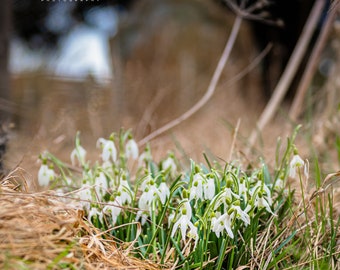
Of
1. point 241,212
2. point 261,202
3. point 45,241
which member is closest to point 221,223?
point 241,212

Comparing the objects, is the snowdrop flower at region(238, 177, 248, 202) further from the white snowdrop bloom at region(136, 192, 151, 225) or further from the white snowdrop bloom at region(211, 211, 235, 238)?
the white snowdrop bloom at region(136, 192, 151, 225)

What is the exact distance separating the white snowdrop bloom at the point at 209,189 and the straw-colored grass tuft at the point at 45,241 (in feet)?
0.79

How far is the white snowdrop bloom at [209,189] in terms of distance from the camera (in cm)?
128

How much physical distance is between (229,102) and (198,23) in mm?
2213

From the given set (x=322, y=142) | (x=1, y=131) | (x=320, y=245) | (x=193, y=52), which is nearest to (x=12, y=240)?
(x=320, y=245)

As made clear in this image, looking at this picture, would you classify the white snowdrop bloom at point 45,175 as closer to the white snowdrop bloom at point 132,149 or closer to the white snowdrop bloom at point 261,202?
the white snowdrop bloom at point 132,149

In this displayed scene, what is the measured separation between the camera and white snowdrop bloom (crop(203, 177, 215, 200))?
1.28 metres

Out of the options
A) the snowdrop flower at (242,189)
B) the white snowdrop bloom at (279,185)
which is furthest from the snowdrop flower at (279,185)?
the snowdrop flower at (242,189)

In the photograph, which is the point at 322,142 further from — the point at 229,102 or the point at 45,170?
the point at 229,102

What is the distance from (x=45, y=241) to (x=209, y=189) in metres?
0.46

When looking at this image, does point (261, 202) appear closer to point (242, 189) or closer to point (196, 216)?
point (242, 189)

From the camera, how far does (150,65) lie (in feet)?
21.5

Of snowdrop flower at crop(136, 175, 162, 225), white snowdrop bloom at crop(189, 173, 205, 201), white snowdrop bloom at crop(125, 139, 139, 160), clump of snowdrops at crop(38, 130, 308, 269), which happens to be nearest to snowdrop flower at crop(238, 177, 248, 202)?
clump of snowdrops at crop(38, 130, 308, 269)

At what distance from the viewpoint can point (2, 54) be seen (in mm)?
2912
